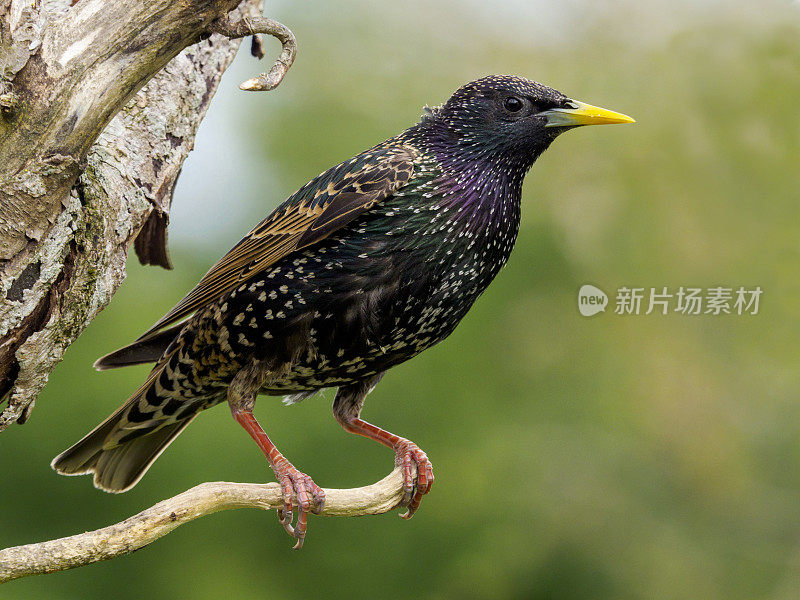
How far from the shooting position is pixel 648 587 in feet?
15.9

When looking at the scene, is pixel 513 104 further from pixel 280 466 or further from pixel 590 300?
pixel 590 300

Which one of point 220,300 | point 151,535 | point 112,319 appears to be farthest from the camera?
point 112,319

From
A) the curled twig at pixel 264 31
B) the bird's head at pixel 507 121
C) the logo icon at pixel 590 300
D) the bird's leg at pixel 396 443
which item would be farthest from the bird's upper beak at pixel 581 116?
the logo icon at pixel 590 300

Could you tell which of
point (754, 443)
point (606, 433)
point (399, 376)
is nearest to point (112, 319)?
point (399, 376)

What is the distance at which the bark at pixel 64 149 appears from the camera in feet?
8.18

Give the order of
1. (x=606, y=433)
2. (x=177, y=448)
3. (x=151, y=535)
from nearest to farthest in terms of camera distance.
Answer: (x=151, y=535), (x=177, y=448), (x=606, y=433)

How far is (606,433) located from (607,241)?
0.98 meters

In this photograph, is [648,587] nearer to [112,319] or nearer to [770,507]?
[770,507]

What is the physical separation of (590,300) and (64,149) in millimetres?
3050

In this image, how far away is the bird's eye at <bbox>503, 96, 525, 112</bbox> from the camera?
10.1 ft

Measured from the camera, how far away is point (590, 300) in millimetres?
4945

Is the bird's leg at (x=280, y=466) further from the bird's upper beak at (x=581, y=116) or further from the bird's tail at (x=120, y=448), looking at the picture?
the bird's upper beak at (x=581, y=116)

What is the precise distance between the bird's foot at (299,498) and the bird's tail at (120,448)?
1.99 feet

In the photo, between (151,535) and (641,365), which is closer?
(151,535)
